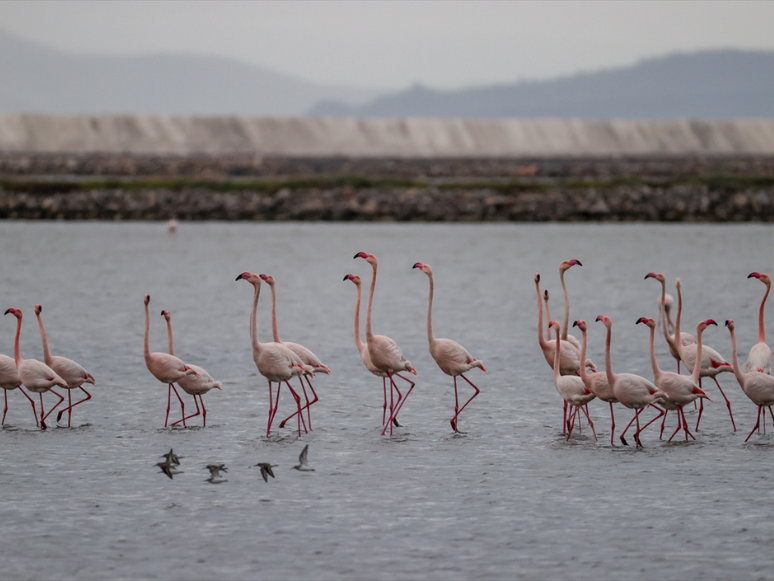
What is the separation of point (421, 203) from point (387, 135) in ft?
169

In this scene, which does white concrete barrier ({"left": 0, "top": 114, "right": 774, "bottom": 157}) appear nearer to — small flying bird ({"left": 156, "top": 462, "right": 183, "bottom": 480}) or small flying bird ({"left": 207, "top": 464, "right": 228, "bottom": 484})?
small flying bird ({"left": 156, "top": 462, "right": 183, "bottom": 480})

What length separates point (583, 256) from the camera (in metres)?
39.5

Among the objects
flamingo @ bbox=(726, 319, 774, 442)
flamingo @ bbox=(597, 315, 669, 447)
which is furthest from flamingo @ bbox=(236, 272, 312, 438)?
flamingo @ bbox=(726, 319, 774, 442)

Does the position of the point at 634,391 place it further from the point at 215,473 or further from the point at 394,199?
the point at 394,199

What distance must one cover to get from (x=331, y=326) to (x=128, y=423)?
9.67 meters

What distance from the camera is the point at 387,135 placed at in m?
108

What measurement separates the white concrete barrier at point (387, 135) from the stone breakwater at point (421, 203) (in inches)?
1545

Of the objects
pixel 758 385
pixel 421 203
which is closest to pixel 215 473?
pixel 758 385

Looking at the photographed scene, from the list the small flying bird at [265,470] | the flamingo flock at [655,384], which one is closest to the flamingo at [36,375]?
the small flying bird at [265,470]

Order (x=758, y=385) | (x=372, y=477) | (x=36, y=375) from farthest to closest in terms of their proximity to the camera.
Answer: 1. (x=36, y=375)
2. (x=758, y=385)
3. (x=372, y=477)

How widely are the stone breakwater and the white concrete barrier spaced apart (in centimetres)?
3923

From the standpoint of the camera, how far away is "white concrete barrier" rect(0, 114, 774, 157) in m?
98.9

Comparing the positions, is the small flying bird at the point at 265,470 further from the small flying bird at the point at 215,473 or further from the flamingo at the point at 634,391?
the flamingo at the point at 634,391

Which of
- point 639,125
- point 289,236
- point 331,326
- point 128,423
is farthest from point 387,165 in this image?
point 128,423
